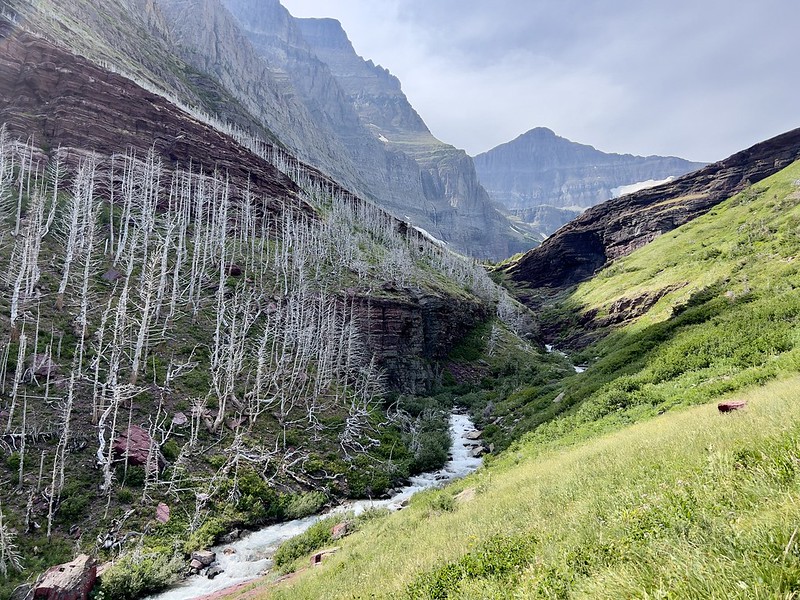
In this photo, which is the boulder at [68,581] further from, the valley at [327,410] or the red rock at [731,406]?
the red rock at [731,406]

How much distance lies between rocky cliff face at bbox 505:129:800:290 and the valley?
1367 inches

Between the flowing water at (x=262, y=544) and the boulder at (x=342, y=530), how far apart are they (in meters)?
2.90

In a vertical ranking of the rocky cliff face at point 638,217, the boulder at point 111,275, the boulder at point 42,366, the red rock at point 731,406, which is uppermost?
the rocky cliff face at point 638,217

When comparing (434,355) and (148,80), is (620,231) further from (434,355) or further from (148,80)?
(148,80)

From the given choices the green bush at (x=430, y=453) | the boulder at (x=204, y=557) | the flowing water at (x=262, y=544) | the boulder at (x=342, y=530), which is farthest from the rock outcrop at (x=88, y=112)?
the boulder at (x=342, y=530)

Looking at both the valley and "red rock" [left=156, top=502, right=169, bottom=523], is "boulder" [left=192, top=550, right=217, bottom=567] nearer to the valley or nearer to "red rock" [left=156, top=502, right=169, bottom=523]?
the valley

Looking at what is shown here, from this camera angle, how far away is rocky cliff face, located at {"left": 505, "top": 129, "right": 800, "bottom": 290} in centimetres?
11356

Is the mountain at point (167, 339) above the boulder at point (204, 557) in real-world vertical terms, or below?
above

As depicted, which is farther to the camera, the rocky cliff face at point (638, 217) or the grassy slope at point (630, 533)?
the rocky cliff face at point (638, 217)

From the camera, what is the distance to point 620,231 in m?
134

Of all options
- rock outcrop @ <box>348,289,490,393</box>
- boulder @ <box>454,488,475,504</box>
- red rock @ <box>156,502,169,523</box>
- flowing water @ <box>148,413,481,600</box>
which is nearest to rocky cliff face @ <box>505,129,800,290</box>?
rock outcrop @ <box>348,289,490,393</box>

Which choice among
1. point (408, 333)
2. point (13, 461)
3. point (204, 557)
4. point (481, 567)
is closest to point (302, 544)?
point (204, 557)

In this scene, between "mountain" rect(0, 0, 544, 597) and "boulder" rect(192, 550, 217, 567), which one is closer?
"boulder" rect(192, 550, 217, 567)

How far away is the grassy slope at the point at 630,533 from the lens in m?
3.51
